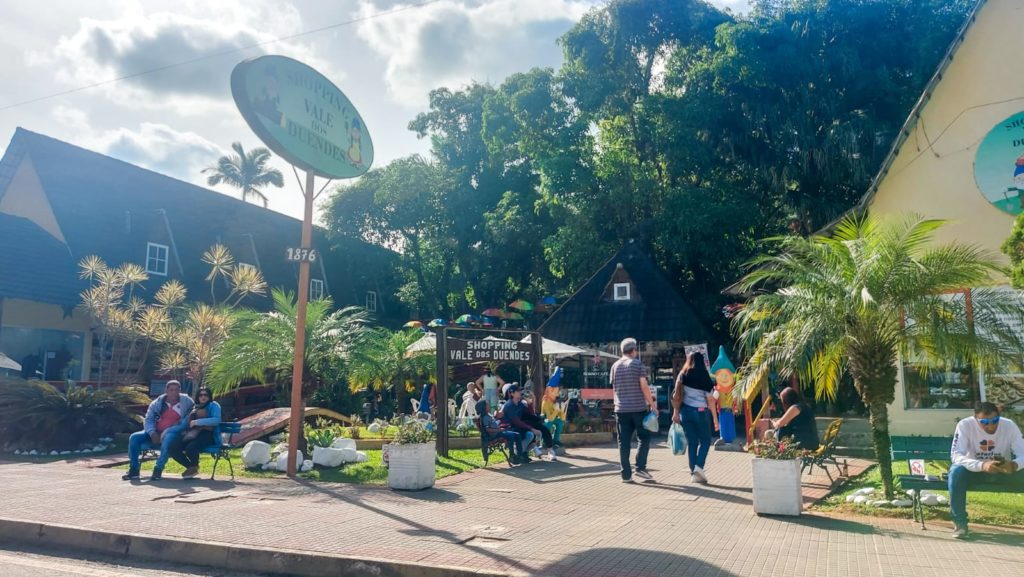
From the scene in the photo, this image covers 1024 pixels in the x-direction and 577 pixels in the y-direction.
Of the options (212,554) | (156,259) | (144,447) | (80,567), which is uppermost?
(156,259)

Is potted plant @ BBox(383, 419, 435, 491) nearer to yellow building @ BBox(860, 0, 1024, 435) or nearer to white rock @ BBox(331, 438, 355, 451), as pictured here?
white rock @ BBox(331, 438, 355, 451)

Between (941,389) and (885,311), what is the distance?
6.57 m

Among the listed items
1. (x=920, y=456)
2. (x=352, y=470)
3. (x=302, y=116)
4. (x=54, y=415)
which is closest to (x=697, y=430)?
(x=920, y=456)

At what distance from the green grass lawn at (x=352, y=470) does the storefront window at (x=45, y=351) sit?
40.4 ft

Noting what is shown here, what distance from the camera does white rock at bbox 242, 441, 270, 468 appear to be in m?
11.6

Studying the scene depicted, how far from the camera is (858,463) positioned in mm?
11875

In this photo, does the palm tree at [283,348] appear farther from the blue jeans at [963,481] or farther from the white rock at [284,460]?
the blue jeans at [963,481]

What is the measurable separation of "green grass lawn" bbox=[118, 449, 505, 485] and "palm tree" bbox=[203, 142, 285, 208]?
45.5 m

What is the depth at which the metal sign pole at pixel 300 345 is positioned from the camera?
10.9 m

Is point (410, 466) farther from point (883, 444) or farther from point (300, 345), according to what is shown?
point (883, 444)

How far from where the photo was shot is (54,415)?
47.2ft

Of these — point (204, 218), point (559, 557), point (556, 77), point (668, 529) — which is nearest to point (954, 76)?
point (668, 529)

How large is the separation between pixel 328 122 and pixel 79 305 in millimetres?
14124

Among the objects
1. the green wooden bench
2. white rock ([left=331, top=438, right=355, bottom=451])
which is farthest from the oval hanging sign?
the green wooden bench
